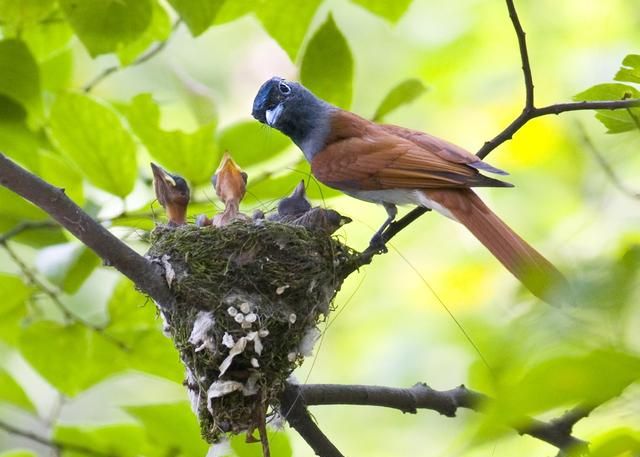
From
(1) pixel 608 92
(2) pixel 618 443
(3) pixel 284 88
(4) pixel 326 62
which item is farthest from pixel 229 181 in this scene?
(2) pixel 618 443

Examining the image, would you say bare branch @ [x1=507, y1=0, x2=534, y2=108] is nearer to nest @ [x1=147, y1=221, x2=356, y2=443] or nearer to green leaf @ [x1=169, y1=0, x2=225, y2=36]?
green leaf @ [x1=169, y1=0, x2=225, y2=36]

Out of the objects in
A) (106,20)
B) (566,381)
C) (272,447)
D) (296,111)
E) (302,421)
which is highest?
(296,111)

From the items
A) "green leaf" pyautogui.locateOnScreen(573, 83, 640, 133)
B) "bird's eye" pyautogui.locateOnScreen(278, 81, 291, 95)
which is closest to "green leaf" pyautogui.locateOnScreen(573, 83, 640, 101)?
"green leaf" pyautogui.locateOnScreen(573, 83, 640, 133)

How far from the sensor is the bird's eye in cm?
438

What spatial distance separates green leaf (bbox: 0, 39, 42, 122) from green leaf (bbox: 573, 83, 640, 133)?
1774mm

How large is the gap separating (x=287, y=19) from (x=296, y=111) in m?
1.76

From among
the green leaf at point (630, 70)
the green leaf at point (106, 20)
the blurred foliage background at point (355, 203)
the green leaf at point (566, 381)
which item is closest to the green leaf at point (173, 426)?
the blurred foliage background at point (355, 203)

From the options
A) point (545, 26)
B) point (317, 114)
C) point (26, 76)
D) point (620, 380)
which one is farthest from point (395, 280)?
point (620, 380)

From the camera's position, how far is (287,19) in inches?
103

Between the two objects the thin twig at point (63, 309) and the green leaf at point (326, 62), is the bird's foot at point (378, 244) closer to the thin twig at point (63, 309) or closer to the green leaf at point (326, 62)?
the green leaf at point (326, 62)

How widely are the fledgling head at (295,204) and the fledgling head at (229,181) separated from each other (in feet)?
0.58

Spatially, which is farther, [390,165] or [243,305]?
[390,165]

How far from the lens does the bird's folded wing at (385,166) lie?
3.51 m

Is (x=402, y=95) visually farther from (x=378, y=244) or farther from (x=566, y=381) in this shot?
(x=566, y=381)
